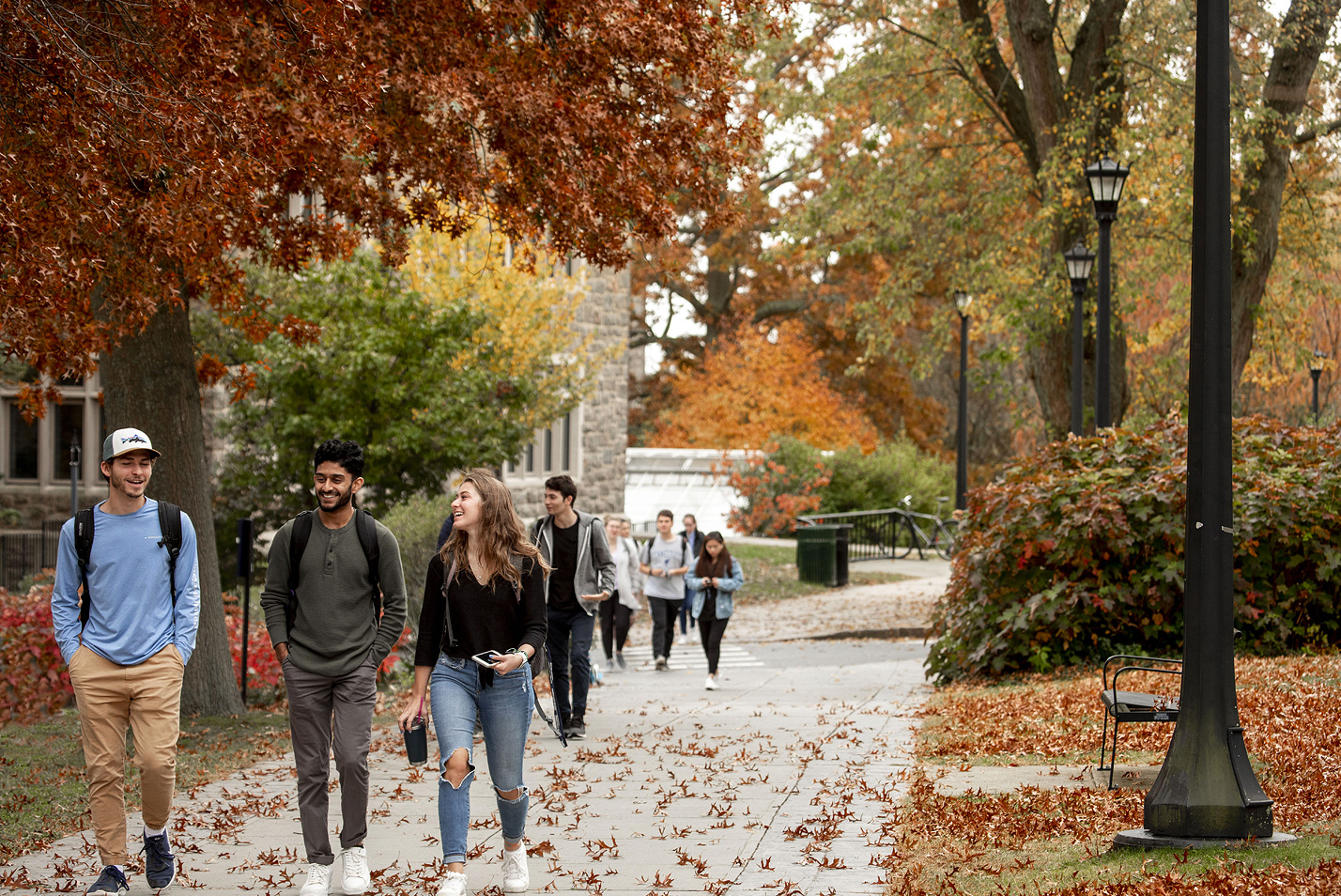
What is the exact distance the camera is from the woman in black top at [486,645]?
5.86 meters

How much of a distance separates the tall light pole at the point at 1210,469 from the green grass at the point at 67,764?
214 inches

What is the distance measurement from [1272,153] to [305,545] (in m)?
16.3

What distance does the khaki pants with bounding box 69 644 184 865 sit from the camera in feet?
19.2

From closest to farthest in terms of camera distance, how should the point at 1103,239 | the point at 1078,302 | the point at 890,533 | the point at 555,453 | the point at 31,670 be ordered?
1. the point at 31,670
2. the point at 1103,239
3. the point at 1078,302
4. the point at 555,453
5. the point at 890,533

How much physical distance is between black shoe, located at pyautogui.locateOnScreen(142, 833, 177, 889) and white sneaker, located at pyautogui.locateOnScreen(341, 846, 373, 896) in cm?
75

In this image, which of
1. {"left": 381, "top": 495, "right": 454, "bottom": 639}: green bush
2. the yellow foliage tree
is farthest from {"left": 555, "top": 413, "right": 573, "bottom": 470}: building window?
{"left": 381, "top": 495, "right": 454, "bottom": 639}: green bush

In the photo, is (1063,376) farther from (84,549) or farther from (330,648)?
(84,549)

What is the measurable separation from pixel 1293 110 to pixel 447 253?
1198 centimetres

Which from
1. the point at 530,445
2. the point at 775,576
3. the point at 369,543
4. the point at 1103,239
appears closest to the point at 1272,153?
the point at 1103,239

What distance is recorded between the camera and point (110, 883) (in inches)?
228

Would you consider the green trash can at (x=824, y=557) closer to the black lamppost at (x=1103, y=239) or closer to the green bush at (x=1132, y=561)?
the black lamppost at (x=1103, y=239)

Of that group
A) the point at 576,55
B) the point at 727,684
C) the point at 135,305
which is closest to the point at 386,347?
the point at 727,684

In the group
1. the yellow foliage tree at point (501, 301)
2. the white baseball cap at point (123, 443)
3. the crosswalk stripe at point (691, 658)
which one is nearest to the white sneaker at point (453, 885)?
the white baseball cap at point (123, 443)

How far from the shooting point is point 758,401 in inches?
1608
